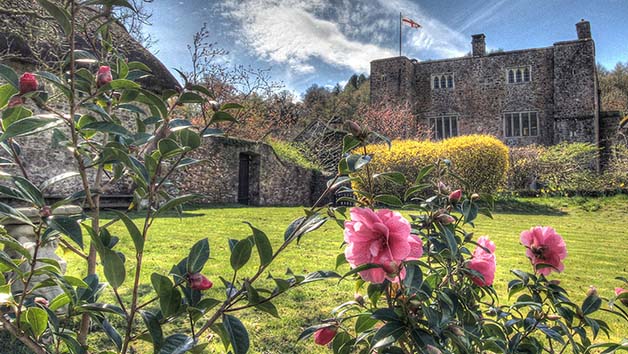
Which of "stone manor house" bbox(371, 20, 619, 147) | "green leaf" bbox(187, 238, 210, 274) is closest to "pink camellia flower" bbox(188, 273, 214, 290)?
"green leaf" bbox(187, 238, 210, 274)

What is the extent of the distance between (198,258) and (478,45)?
22.5 meters

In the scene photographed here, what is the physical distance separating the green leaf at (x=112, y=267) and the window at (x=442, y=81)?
71.4ft

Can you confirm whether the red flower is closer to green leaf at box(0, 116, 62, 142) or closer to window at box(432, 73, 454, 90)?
green leaf at box(0, 116, 62, 142)

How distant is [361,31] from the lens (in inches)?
676

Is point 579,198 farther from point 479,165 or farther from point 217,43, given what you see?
point 217,43

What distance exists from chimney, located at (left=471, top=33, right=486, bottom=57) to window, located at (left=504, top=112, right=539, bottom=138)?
3551 mm

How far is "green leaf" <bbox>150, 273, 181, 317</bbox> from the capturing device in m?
0.77

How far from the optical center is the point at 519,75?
19406mm

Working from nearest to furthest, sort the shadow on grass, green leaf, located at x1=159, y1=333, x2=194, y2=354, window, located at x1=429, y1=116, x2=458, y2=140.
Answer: green leaf, located at x1=159, y1=333, x2=194, y2=354
the shadow on grass
window, located at x1=429, y1=116, x2=458, y2=140

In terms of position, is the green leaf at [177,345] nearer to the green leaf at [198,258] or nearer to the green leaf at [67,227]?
the green leaf at [198,258]

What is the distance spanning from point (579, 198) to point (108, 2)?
12.3 metres

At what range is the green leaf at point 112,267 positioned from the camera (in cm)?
75

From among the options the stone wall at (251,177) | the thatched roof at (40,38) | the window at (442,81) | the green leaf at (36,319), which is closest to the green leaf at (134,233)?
the green leaf at (36,319)

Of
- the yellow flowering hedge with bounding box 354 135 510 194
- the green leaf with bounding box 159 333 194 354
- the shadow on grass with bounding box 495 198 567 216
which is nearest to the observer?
the green leaf with bounding box 159 333 194 354
